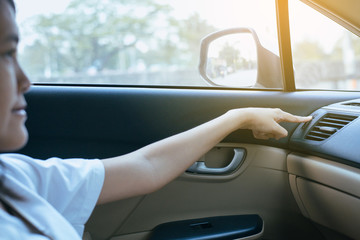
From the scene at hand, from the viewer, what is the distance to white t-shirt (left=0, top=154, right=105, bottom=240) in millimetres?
843

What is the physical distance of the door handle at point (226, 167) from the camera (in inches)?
72.9

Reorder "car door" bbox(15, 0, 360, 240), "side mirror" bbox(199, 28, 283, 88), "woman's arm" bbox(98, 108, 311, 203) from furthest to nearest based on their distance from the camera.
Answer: "side mirror" bbox(199, 28, 283, 88), "car door" bbox(15, 0, 360, 240), "woman's arm" bbox(98, 108, 311, 203)

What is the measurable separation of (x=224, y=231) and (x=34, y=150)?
34.9 inches

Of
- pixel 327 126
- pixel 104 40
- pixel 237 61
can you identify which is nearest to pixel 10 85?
pixel 327 126

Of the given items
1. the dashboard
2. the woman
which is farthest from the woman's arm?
the dashboard

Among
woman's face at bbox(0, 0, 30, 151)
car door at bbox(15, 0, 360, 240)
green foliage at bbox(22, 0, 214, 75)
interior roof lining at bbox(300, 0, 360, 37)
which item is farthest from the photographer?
green foliage at bbox(22, 0, 214, 75)

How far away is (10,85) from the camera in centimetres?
81

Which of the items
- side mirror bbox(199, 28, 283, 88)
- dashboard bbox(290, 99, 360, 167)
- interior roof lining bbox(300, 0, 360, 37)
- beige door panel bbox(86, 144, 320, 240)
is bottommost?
beige door panel bbox(86, 144, 320, 240)

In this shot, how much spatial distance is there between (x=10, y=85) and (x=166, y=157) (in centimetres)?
59

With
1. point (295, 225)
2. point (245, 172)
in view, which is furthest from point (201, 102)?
point (295, 225)

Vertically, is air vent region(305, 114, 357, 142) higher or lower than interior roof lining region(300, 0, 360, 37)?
lower

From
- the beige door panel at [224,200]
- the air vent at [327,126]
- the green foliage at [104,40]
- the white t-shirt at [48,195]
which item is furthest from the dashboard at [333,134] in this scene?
the green foliage at [104,40]

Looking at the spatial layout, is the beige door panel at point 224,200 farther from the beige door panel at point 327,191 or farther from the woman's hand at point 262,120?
the woman's hand at point 262,120

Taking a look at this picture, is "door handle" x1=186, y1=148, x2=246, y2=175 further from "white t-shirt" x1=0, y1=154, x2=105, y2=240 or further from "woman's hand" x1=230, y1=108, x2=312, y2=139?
"white t-shirt" x1=0, y1=154, x2=105, y2=240
